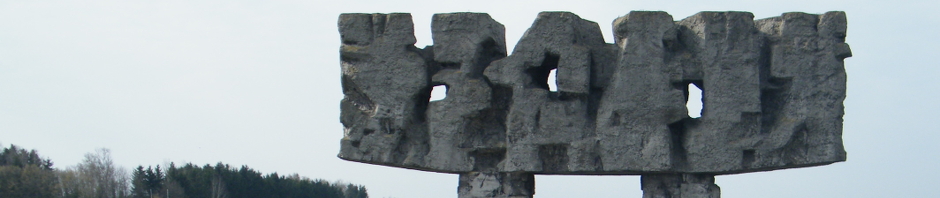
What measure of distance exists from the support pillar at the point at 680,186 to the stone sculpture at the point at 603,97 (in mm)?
12

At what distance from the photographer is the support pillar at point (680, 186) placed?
38.6ft

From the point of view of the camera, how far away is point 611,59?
1175cm

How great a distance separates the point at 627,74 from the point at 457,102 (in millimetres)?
1469

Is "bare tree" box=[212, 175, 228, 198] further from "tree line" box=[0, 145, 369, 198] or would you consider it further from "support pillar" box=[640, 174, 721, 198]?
"support pillar" box=[640, 174, 721, 198]

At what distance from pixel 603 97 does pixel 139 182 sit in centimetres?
2757

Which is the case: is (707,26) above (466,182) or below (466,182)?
above

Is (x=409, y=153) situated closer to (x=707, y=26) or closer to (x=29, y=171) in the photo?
(x=707, y=26)

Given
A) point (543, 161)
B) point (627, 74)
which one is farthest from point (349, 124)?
point (627, 74)

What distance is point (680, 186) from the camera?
1188cm

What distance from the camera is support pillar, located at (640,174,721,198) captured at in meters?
11.8

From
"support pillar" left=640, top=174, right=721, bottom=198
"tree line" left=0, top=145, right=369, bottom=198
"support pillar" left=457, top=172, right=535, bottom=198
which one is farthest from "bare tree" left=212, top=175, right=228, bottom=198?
"support pillar" left=640, top=174, right=721, bottom=198

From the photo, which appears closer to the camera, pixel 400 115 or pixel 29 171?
pixel 400 115

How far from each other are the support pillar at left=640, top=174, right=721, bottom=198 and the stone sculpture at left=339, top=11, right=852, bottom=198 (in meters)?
0.01

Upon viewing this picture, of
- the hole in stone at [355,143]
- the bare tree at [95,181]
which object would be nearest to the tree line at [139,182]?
the bare tree at [95,181]
